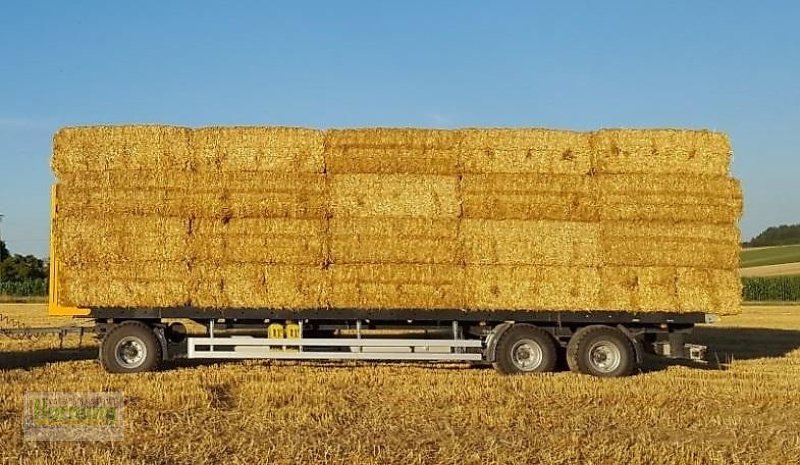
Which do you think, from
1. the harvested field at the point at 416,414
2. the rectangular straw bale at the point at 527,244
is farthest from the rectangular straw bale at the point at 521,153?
the harvested field at the point at 416,414

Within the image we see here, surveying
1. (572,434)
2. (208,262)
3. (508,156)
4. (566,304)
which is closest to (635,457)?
(572,434)

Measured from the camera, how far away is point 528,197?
12766mm

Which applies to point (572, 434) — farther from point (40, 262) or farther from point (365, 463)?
point (40, 262)

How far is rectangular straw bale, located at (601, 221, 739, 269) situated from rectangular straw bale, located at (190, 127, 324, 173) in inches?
191

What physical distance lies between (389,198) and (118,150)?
14.4ft

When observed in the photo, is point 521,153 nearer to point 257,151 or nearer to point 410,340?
point 410,340

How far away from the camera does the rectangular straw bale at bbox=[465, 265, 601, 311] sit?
12.6m

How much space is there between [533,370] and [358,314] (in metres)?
2.96

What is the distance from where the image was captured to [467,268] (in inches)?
496

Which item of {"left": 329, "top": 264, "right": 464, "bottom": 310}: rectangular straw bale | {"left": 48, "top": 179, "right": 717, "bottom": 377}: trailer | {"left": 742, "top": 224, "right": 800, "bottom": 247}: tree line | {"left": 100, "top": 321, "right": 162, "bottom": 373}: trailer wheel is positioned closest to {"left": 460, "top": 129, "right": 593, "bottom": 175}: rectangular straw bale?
{"left": 329, "top": 264, "right": 464, "bottom": 310}: rectangular straw bale

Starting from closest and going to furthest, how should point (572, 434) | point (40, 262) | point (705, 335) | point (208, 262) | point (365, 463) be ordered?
point (365, 463), point (572, 434), point (208, 262), point (705, 335), point (40, 262)

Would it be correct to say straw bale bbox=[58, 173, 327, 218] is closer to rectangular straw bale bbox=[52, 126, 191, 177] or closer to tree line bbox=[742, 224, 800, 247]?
rectangular straw bale bbox=[52, 126, 191, 177]

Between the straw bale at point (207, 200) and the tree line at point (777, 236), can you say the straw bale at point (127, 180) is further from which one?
the tree line at point (777, 236)

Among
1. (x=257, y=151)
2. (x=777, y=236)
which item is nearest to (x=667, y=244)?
(x=257, y=151)
